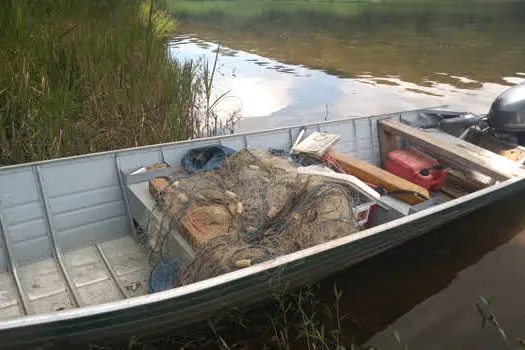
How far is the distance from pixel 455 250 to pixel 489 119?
84.5 inches

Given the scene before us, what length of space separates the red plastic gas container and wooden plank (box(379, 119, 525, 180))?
0.13m

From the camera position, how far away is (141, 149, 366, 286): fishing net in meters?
3.26

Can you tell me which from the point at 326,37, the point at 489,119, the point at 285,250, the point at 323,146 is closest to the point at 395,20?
the point at 326,37

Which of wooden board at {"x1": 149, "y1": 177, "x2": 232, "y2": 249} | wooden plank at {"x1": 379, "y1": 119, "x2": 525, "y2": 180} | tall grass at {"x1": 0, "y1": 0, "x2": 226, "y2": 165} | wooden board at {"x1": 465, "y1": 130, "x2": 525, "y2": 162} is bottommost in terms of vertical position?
wooden board at {"x1": 465, "y1": 130, "x2": 525, "y2": 162}

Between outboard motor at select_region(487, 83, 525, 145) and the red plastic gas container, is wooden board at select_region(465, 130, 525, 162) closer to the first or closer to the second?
outboard motor at select_region(487, 83, 525, 145)

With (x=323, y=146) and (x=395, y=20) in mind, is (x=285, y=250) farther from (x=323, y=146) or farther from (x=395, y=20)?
(x=395, y=20)

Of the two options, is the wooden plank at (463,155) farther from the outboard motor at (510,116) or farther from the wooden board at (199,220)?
the wooden board at (199,220)

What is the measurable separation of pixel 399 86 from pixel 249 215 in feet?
29.6

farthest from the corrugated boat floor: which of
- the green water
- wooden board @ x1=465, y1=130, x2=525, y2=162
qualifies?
the green water

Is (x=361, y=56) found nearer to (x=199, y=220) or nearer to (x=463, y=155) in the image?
(x=463, y=155)

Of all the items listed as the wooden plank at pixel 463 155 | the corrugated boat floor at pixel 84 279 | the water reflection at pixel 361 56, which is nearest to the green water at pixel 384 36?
the water reflection at pixel 361 56

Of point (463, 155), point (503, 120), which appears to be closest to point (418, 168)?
point (463, 155)

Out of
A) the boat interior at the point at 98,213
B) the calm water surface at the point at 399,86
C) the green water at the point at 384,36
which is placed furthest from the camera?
the green water at the point at 384,36

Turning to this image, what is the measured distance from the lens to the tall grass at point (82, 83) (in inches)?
177
